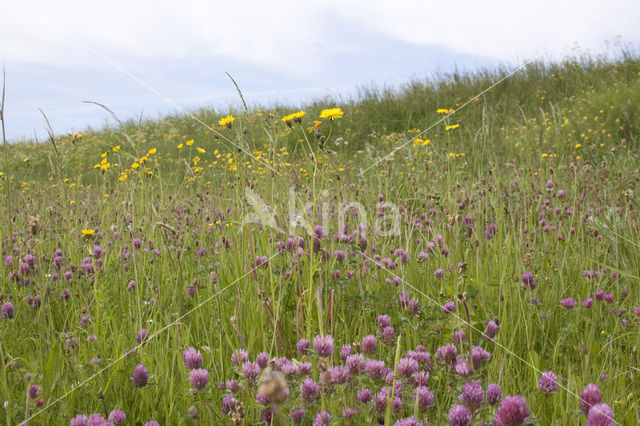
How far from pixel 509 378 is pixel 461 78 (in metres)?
13.7

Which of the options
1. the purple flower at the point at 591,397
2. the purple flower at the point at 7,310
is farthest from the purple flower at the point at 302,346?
the purple flower at the point at 7,310

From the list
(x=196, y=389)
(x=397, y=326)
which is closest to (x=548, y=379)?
(x=397, y=326)

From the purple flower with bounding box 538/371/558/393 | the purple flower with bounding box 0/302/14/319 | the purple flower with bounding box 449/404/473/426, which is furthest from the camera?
the purple flower with bounding box 0/302/14/319

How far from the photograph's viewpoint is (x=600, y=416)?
3.43 feet

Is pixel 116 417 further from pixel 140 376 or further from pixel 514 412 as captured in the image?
pixel 514 412

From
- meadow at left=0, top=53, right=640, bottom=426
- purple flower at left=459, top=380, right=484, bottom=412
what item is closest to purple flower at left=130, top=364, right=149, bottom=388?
meadow at left=0, top=53, right=640, bottom=426

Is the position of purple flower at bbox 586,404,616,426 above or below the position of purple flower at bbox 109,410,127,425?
above

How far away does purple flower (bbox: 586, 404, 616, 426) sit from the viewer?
104cm

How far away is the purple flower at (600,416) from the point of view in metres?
1.04

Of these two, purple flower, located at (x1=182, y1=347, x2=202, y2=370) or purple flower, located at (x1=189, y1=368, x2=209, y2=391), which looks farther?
purple flower, located at (x1=182, y1=347, x2=202, y2=370)

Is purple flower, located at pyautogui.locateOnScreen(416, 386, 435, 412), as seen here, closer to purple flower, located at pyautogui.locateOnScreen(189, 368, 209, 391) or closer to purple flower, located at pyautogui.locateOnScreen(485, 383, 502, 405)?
purple flower, located at pyautogui.locateOnScreen(485, 383, 502, 405)

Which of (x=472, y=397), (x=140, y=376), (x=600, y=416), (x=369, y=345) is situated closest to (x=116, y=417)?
(x=140, y=376)

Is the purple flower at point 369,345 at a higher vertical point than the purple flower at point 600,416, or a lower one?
higher

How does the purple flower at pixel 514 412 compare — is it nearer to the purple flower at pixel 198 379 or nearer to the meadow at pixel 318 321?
the meadow at pixel 318 321
